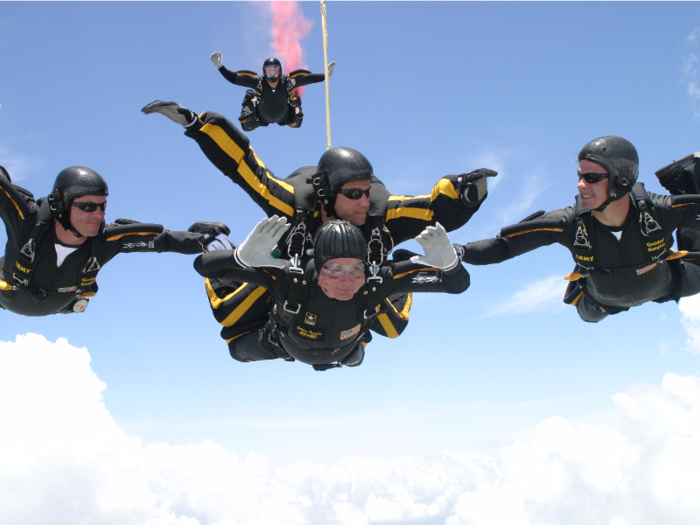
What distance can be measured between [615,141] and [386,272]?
2.97 m

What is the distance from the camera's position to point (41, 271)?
7430 millimetres

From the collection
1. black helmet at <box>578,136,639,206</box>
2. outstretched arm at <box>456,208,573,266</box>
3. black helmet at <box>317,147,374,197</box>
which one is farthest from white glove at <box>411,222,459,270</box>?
black helmet at <box>578,136,639,206</box>

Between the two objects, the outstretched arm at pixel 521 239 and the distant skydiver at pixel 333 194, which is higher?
the distant skydiver at pixel 333 194

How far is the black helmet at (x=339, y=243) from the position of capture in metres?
6.11

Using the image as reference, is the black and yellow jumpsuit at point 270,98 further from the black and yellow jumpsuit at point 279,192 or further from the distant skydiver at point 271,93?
the black and yellow jumpsuit at point 279,192

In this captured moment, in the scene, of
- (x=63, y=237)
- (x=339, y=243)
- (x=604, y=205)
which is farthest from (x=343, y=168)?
(x=63, y=237)

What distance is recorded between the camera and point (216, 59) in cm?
1107

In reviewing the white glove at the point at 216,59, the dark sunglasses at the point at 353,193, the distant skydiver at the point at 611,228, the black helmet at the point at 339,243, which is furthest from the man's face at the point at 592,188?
the white glove at the point at 216,59

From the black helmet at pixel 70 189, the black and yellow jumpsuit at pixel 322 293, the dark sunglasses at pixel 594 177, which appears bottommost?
the black and yellow jumpsuit at pixel 322 293

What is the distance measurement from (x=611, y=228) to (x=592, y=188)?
1.82 ft

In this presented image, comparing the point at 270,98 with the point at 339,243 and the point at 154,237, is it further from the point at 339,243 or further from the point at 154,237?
the point at 339,243

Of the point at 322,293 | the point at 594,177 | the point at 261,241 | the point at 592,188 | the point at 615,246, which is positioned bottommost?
the point at 322,293

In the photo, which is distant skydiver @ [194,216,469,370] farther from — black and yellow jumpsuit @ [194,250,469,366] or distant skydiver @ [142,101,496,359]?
distant skydiver @ [142,101,496,359]

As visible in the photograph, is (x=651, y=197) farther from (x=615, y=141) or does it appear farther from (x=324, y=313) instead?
(x=324, y=313)
